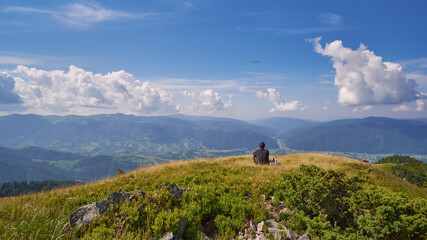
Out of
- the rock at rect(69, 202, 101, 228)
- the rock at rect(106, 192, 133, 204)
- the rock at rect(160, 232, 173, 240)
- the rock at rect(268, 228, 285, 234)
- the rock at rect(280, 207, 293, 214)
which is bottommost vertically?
the rock at rect(268, 228, 285, 234)

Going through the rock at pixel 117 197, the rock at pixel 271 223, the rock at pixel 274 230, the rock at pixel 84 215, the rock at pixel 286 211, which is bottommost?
the rock at pixel 271 223

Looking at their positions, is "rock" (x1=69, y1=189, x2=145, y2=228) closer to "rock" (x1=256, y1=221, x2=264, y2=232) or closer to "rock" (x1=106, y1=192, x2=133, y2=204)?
"rock" (x1=106, y1=192, x2=133, y2=204)

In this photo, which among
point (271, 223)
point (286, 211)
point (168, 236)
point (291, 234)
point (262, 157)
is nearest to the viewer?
point (168, 236)

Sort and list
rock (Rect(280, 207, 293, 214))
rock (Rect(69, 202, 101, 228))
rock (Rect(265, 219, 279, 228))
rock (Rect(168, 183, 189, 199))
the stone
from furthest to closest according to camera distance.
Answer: rock (Rect(168, 183, 189, 199))
rock (Rect(280, 207, 293, 214))
rock (Rect(265, 219, 279, 228))
the stone
rock (Rect(69, 202, 101, 228))

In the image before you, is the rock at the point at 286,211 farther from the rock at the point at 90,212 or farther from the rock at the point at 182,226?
the rock at the point at 90,212

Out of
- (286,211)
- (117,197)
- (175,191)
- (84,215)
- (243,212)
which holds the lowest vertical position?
(286,211)

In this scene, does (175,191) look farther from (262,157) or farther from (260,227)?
(262,157)

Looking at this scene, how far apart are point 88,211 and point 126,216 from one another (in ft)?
4.84

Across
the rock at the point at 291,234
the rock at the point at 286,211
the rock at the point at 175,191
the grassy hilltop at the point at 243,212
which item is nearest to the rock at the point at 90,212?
the grassy hilltop at the point at 243,212

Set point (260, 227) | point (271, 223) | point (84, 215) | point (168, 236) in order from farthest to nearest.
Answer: point (271, 223)
point (260, 227)
point (84, 215)
point (168, 236)

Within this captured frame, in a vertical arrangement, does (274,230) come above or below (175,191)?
below

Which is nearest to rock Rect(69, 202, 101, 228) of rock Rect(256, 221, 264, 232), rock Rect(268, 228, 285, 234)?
rock Rect(256, 221, 264, 232)

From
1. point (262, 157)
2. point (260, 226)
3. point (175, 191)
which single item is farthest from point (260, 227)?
point (262, 157)

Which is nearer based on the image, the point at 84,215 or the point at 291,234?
the point at 291,234
